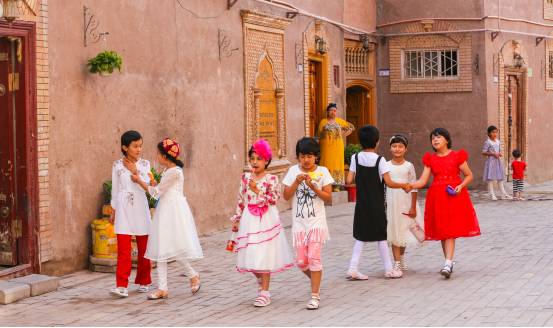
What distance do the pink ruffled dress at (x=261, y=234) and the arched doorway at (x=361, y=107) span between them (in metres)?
13.9

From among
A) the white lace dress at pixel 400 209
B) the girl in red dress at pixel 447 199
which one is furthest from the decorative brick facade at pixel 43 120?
the girl in red dress at pixel 447 199

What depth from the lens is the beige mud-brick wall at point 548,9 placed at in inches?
955

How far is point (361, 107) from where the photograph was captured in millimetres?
22594

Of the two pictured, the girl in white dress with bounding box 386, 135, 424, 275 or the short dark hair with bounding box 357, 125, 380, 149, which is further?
the girl in white dress with bounding box 386, 135, 424, 275

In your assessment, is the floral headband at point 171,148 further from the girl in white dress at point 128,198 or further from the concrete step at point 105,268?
the concrete step at point 105,268

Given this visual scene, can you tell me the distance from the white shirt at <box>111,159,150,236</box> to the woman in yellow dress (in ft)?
28.8

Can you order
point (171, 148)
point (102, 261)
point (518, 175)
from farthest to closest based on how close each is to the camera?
point (518, 175) → point (102, 261) → point (171, 148)

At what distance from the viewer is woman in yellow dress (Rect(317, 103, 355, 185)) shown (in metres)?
17.9

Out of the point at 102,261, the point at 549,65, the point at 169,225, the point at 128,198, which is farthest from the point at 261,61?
the point at 549,65

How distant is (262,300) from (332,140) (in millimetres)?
9503

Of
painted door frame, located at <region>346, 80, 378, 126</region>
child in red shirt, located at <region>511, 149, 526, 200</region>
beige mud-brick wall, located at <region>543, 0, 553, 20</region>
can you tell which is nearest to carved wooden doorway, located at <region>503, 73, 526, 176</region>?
beige mud-brick wall, located at <region>543, 0, 553, 20</region>

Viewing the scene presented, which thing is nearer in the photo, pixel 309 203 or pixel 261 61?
pixel 309 203

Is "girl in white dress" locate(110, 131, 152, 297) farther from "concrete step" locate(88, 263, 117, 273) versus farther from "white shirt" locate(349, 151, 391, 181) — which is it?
"white shirt" locate(349, 151, 391, 181)

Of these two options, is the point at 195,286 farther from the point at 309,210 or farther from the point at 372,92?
the point at 372,92
